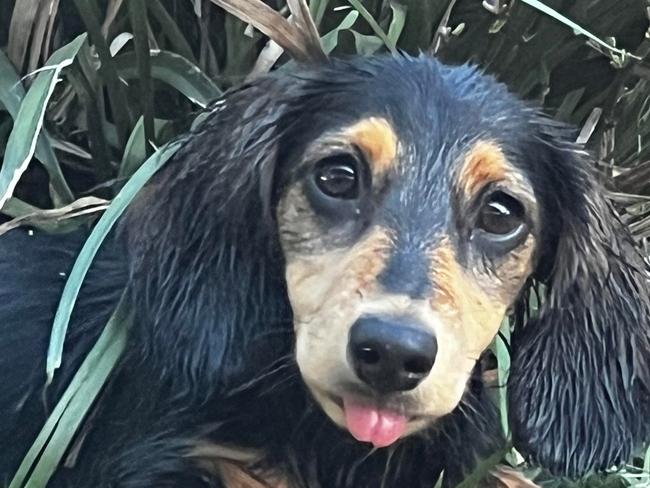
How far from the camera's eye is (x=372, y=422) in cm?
169

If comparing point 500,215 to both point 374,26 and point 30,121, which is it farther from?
point 30,121

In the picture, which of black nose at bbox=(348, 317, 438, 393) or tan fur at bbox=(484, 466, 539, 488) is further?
tan fur at bbox=(484, 466, 539, 488)

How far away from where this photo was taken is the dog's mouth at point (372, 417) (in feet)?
5.48

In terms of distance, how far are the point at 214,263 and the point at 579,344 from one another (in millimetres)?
517

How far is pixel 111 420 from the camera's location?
6.47 feet

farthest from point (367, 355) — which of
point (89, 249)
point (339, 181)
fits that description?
point (89, 249)

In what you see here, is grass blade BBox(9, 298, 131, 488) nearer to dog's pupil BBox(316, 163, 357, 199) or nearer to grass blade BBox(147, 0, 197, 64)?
dog's pupil BBox(316, 163, 357, 199)

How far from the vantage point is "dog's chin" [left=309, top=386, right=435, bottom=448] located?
1672 mm

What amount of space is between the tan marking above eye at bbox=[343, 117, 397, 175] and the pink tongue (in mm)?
312

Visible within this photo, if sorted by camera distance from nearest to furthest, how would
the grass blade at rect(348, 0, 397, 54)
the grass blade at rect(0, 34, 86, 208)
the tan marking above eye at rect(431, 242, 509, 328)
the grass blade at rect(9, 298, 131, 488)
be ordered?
1. the tan marking above eye at rect(431, 242, 509, 328)
2. the grass blade at rect(9, 298, 131, 488)
3. the grass blade at rect(0, 34, 86, 208)
4. the grass blade at rect(348, 0, 397, 54)

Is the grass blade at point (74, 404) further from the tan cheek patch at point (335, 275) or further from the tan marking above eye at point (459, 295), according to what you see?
the tan marking above eye at point (459, 295)

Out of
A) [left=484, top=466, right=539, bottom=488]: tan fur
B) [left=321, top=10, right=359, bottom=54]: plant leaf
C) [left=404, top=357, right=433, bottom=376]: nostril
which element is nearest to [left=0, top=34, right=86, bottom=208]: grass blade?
[left=321, top=10, right=359, bottom=54]: plant leaf

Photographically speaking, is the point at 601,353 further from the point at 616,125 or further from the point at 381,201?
the point at 616,125

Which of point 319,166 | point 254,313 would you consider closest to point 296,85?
point 319,166
